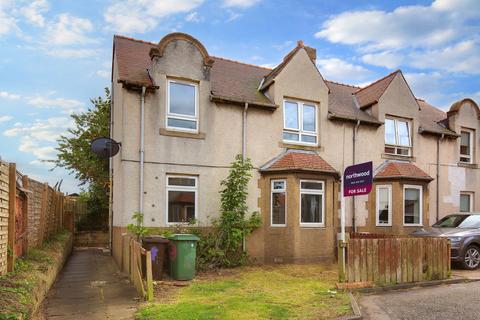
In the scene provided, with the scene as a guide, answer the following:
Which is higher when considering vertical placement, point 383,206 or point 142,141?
point 142,141

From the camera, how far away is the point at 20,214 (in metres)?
8.80

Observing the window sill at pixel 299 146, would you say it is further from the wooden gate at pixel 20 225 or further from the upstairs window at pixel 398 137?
the wooden gate at pixel 20 225

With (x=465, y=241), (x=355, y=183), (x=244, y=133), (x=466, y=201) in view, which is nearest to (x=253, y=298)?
(x=355, y=183)

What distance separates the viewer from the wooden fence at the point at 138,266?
796 centimetres

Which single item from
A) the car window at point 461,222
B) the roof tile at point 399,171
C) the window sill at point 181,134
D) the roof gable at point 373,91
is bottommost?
the car window at point 461,222

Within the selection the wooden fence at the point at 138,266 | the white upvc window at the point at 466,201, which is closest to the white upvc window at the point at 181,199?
the wooden fence at the point at 138,266

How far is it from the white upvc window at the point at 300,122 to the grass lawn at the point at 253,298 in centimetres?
532

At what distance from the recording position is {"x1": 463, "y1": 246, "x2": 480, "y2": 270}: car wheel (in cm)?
1234

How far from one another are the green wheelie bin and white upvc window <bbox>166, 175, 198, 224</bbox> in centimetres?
232

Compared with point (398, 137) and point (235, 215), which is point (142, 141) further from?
point (398, 137)

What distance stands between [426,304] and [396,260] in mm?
1933

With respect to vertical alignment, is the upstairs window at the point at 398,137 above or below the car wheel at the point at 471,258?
above

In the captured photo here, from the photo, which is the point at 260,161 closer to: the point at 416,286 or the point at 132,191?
the point at 132,191

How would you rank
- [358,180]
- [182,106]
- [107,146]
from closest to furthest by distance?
[358,180], [107,146], [182,106]
